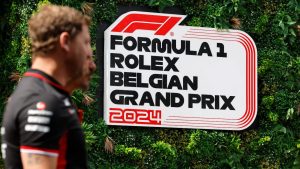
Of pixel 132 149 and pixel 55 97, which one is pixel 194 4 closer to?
pixel 132 149

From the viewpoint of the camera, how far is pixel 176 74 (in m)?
8.88

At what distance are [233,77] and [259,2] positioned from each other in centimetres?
107

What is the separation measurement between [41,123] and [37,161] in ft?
0.48

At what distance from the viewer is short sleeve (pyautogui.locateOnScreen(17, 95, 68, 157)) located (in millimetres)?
2844

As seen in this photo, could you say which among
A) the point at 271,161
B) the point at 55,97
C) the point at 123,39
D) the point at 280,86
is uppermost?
the point at 55,97

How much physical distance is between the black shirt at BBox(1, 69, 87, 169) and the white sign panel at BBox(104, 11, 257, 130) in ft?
18.3

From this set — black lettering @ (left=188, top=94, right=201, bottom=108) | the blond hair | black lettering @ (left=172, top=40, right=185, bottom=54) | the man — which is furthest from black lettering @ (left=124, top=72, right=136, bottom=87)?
the blond hair

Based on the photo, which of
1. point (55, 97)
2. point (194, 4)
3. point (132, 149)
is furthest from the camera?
point (194, 4)

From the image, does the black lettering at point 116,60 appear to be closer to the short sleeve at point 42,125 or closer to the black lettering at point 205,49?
the black lettering at point 205,49

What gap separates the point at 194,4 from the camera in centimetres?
922

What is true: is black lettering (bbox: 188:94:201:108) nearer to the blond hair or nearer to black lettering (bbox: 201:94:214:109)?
black lettering (bbox: 201:94:214:109)

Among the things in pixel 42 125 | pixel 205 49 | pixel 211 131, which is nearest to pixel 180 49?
pixel 205 49

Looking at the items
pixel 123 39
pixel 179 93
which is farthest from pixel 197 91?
pixel 123 39

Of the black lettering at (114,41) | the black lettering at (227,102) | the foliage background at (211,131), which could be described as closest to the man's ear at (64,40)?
the foliage background at (211,131)
